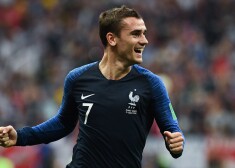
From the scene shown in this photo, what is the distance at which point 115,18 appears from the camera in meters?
7.22

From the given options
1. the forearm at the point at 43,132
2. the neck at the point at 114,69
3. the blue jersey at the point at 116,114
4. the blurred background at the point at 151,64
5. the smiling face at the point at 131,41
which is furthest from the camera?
the blurred background at the point at 151,64

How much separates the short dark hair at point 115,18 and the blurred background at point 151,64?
7.08m

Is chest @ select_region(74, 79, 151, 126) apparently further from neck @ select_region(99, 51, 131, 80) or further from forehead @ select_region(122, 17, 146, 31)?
forehead @ select_region(122, 17, 146, 31)

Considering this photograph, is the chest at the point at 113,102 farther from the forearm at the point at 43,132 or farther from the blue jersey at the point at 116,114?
the forearm at the point at 43,132

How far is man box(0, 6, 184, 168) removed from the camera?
7012mm

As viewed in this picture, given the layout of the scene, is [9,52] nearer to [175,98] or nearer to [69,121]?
[175,98]

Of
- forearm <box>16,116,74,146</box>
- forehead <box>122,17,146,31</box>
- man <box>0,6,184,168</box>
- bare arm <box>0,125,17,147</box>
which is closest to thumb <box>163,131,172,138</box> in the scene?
man <box>0,6,184,168</box>

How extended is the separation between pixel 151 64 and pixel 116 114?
37.9 feet

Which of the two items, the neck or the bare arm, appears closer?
the bare arm

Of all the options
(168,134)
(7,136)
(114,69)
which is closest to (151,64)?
(114,69)

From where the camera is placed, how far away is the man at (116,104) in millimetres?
7012

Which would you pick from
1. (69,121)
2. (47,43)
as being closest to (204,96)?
(47,43)

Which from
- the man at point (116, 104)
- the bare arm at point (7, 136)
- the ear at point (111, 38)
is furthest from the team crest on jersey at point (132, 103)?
the bare arm at point (7, 136)

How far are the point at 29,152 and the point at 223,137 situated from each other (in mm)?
3371
